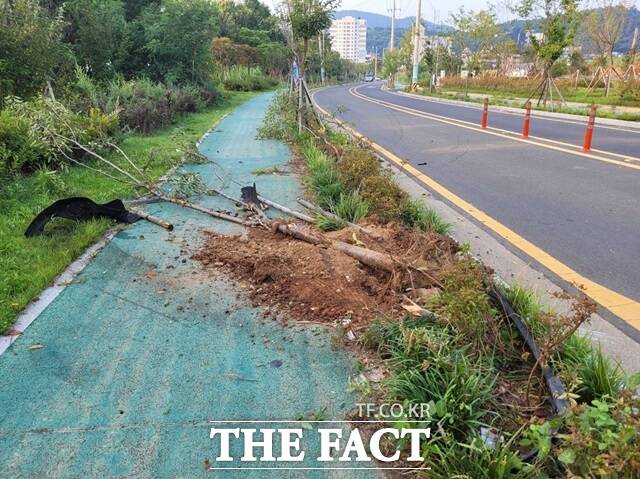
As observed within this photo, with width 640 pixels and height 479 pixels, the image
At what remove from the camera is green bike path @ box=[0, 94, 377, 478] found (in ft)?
8.68

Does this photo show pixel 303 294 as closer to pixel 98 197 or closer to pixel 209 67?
pixel 98 197

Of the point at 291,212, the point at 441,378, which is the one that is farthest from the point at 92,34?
the point at 441,378

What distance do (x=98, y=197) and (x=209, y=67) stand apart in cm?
1854

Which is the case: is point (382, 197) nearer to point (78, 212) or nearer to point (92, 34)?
point (78, 212)

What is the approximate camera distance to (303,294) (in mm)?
4254

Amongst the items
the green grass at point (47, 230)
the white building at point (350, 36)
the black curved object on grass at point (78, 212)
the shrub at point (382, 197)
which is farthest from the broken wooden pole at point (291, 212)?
the white building at point (350, 36)

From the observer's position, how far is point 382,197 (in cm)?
590

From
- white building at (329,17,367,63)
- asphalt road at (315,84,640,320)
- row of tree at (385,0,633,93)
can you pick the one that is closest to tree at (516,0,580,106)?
row of tree at (385,0,633,93)

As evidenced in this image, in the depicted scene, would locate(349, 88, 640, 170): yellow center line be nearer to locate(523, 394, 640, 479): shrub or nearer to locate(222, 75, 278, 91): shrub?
locate(523, 394, 640, 479): shrub

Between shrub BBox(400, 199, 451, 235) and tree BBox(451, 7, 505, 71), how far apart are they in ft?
121

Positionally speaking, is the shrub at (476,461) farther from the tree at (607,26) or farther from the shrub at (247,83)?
the shrub at (247,83)

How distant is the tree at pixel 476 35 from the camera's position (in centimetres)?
3831

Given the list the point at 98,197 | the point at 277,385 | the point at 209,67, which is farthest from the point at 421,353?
the point at 209,67

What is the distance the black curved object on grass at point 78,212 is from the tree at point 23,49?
5597 millimetres
